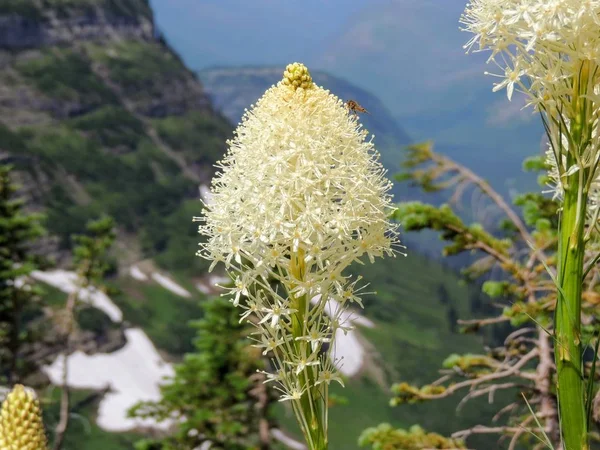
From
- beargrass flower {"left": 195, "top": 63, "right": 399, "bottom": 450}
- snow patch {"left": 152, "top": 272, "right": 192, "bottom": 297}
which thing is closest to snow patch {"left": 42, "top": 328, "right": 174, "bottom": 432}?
snow patch {"left": 152, "top": 272, "right": 192, "bottom": 297}

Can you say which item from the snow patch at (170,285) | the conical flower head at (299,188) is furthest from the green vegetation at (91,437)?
the conical flower head at (299,188)

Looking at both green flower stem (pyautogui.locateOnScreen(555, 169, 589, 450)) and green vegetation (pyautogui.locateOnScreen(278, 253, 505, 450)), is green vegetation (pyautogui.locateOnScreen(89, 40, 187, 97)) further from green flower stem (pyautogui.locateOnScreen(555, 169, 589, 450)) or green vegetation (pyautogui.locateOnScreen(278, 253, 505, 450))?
green flower stem (pyautogui.locateOnScreen(555, 169, 589, 450))

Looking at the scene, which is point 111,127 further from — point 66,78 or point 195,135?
point 195,135

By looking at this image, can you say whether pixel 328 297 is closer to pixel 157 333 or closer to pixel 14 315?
pixel 14 315

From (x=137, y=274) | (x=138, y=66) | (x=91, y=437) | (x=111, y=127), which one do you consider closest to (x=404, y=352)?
(x=137, y=274)

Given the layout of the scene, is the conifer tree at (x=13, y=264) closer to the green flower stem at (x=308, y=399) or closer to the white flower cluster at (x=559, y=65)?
the green flower stem at (x=308, y=399)
